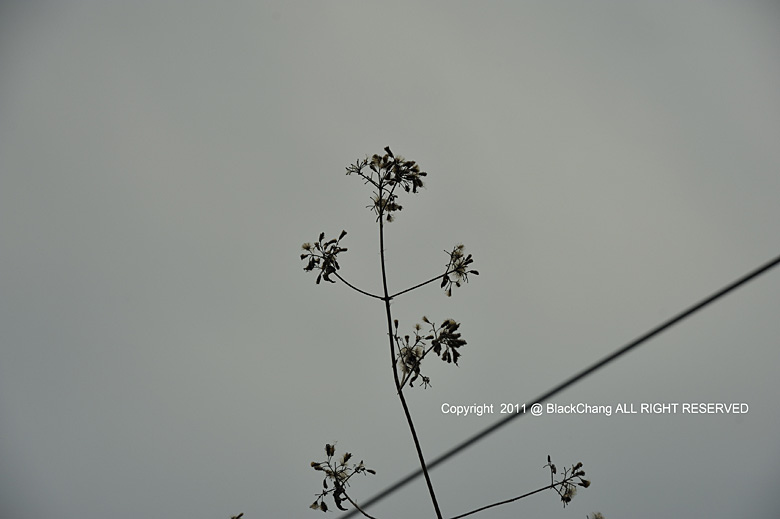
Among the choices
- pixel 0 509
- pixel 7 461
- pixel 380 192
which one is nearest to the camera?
pixel 380 192

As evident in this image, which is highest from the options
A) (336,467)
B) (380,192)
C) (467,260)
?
(380,192)

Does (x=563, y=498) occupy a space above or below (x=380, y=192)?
below

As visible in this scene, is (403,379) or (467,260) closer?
(403,379)

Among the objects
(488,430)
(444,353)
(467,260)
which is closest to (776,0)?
(467,260)

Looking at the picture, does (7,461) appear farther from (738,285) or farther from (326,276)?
(738,285)

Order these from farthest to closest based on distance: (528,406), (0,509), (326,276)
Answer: (0,509)
(326,276)
(528,406)

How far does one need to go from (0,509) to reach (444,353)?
480 cm

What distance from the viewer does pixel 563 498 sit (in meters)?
1.81

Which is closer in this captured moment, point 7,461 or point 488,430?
point 488,430

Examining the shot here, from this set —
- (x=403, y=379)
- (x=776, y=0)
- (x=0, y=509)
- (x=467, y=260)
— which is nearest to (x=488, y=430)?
(x=403, y=379)

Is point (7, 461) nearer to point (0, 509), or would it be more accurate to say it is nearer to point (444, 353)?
point (0, 509)

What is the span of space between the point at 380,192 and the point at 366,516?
113 cm

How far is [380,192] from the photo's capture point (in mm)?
1969

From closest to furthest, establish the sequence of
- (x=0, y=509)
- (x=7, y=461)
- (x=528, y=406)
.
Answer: (x=528, y=406), (x=0, y=509), (x=7, y=461)
